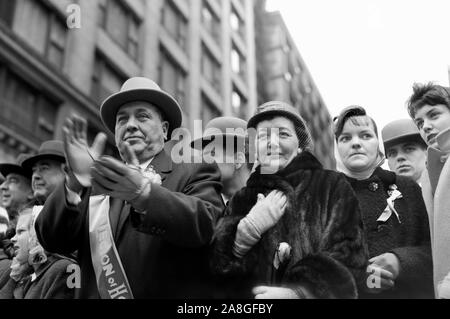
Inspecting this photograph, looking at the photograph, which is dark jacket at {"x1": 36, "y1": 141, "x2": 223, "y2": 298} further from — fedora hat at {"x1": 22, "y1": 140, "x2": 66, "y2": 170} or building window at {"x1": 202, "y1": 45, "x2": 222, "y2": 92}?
building window at {"x1": 202, "y1": 45, "x2": 222, "y2": 92}

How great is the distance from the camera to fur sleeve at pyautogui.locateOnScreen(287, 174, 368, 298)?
2.46 metres

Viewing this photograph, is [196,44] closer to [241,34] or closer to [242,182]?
[241,34]

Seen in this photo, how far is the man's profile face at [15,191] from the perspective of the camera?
15.6 ft

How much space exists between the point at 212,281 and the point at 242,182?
1.17m

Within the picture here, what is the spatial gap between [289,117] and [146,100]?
0.81 meters

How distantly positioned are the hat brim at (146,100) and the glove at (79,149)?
0.62 meters

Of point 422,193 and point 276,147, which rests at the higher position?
point 276,147

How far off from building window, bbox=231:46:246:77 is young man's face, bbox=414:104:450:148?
24489 mm

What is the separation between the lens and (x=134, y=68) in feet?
59.8

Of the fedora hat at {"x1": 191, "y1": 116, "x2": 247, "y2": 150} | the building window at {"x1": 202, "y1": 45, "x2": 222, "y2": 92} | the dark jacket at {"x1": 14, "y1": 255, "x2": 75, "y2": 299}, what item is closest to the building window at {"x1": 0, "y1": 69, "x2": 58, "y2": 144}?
the fedora hat at {"x1": 191, "y1": 116, "x2": 247, "y2": 150}

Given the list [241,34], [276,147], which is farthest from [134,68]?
[276,147]

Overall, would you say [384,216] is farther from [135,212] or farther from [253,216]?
[135,212]

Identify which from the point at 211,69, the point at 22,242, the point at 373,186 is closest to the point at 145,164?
the point at 22,242

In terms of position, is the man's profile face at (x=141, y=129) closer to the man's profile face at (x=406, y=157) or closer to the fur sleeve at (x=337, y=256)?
the fur sleeve at (x=337, y=256)
